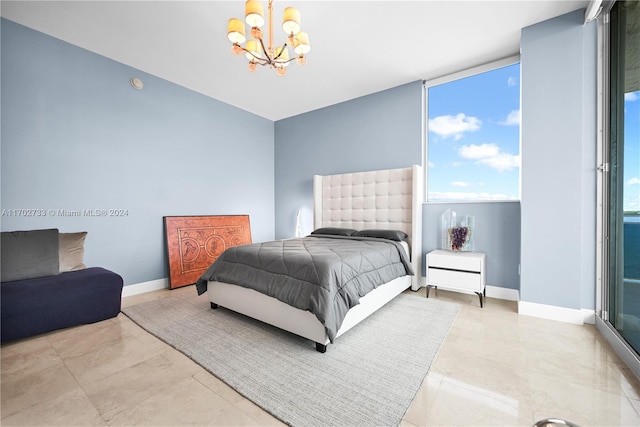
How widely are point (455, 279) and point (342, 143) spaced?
265cm

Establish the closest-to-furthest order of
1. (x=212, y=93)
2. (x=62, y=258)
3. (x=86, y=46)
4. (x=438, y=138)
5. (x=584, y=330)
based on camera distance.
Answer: (x=584, y=330)
(x=62, y=258)
(x=86, y=46)
(x=438, y=138)
(x=212, y=93)

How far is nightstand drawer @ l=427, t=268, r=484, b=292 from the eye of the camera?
9.17 ft

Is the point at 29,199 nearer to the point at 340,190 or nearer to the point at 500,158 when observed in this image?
the point at 340,190

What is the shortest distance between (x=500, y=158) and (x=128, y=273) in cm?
481

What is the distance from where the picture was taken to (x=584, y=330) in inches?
88.7

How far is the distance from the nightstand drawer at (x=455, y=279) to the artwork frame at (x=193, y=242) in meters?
3.05

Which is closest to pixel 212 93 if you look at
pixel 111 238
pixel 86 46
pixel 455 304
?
pixel 86 46

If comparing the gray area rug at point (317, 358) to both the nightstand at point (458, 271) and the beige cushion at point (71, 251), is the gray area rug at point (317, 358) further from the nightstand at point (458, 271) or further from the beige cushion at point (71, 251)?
the beige cushion at point (71, 251)

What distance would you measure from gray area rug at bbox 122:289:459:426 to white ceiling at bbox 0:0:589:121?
2.83 m

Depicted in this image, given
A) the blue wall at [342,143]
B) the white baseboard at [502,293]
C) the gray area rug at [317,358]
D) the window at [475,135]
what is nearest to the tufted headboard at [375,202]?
the blue wall at [342,143]

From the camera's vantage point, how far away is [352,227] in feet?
13.3

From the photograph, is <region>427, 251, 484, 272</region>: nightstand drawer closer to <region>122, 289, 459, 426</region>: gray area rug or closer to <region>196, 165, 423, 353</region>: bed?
<region>196, 165, 423, 353</region>: bed

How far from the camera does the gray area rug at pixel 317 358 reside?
4.60 ft

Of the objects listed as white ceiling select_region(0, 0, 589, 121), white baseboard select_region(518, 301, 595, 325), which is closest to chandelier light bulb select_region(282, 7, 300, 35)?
white ceiling select_region(0, 0, 589, 121)
